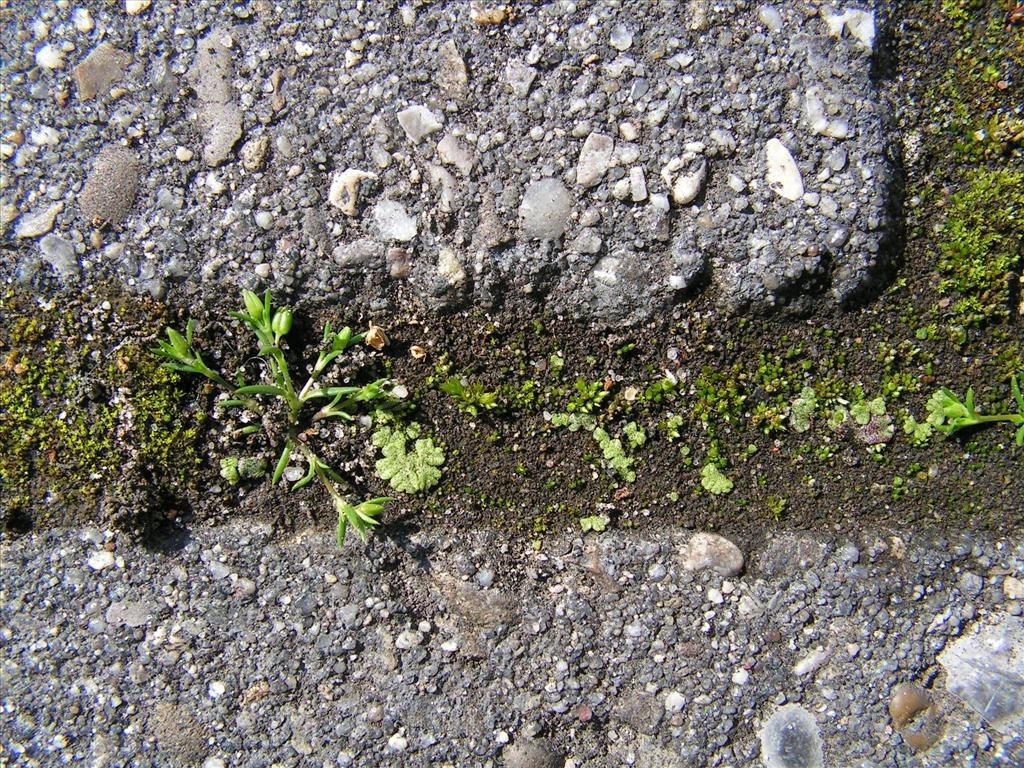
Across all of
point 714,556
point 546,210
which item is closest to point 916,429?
point 714,556

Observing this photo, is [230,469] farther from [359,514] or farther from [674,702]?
[674,702]

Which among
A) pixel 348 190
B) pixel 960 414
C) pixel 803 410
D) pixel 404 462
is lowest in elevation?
pixel 960 414

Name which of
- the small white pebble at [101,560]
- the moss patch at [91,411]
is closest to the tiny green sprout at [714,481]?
the moss patch at [91,411]

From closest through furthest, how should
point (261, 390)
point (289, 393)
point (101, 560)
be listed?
point (261, 390)
point (289, 393)
point (101, 560)

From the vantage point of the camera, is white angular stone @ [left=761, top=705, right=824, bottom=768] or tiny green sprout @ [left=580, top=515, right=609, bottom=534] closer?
white angular stone @ [left=761, top=705, right=824, bottom=768]

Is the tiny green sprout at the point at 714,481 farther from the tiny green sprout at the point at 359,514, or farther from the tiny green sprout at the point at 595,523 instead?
the tiny green sprout at the point at 359,514

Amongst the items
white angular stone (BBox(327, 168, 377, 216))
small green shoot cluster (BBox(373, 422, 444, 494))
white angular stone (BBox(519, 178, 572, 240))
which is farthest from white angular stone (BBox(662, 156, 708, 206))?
small green shoot cluster (BBox(373, 422, 444, 494))

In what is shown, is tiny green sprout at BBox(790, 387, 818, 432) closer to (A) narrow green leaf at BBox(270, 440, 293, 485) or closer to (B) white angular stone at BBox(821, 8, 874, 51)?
(B) white angular stone at BBox(821, 8, 874, 51)
